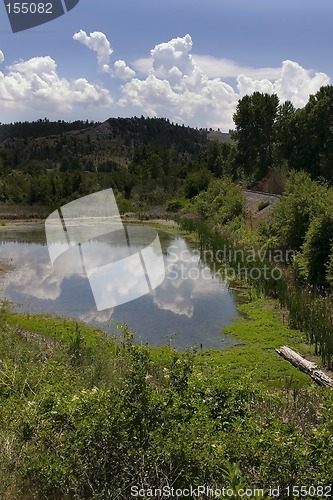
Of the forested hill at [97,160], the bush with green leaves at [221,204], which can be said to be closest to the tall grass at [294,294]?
the bush with green leaves at [221,204]

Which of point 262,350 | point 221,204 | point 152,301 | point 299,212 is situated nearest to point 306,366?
point 262,350

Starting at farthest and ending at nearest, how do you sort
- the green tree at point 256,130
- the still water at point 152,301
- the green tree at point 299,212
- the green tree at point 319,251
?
1. the green tree at point 256,130
2. the green tree at point 299,212
3. the green tree at point 319,251
4. the still water at point 152,301

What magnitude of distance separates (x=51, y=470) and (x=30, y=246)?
2646cm

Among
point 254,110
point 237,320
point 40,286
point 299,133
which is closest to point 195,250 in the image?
point 40,286

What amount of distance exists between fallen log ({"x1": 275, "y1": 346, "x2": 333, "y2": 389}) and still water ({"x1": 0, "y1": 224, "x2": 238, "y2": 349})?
1.75m

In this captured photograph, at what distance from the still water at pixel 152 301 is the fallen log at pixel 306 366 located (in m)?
1.75

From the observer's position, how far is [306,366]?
10.2m

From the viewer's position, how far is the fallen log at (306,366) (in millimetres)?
9474

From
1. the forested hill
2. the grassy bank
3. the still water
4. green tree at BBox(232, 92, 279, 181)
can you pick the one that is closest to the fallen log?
the still water

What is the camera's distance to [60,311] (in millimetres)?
15547

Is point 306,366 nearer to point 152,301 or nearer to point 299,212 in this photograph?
point 152,301

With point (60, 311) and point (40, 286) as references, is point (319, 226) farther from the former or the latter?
point (40, 286)

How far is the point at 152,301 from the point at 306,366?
7.44 meters

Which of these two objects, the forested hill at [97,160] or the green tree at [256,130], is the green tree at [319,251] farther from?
the green tree at [256,130]
